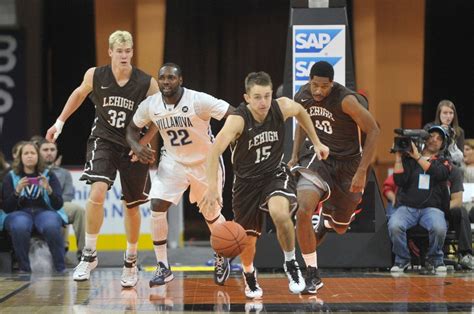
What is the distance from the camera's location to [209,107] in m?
9.30

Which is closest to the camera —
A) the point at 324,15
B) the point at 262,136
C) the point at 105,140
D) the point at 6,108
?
the point at 262,136

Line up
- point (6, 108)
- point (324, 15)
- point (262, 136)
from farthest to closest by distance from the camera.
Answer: point (6, 108) → point (324, 15) → point (262, 136)

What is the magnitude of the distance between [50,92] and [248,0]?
3.66 metres

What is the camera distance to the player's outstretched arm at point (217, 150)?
8.38 m

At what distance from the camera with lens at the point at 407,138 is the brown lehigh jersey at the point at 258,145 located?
2.68 meters

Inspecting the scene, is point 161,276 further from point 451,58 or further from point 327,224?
point 451,58

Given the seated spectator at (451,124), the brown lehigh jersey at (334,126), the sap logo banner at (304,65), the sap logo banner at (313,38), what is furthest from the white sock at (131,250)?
the seated spectator at (451,124)

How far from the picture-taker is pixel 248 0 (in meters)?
16.6

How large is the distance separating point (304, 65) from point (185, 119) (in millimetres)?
2283

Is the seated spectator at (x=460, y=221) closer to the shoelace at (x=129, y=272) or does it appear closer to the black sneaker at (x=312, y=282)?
the black sneaker at (x=312, y=282)

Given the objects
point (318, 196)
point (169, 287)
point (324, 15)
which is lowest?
point (169, 287)

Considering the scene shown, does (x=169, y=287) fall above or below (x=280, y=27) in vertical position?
below

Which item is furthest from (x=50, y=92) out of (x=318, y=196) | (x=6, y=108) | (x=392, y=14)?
(x=318, y=196)

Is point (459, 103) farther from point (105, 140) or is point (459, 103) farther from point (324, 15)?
point (105, 140)
